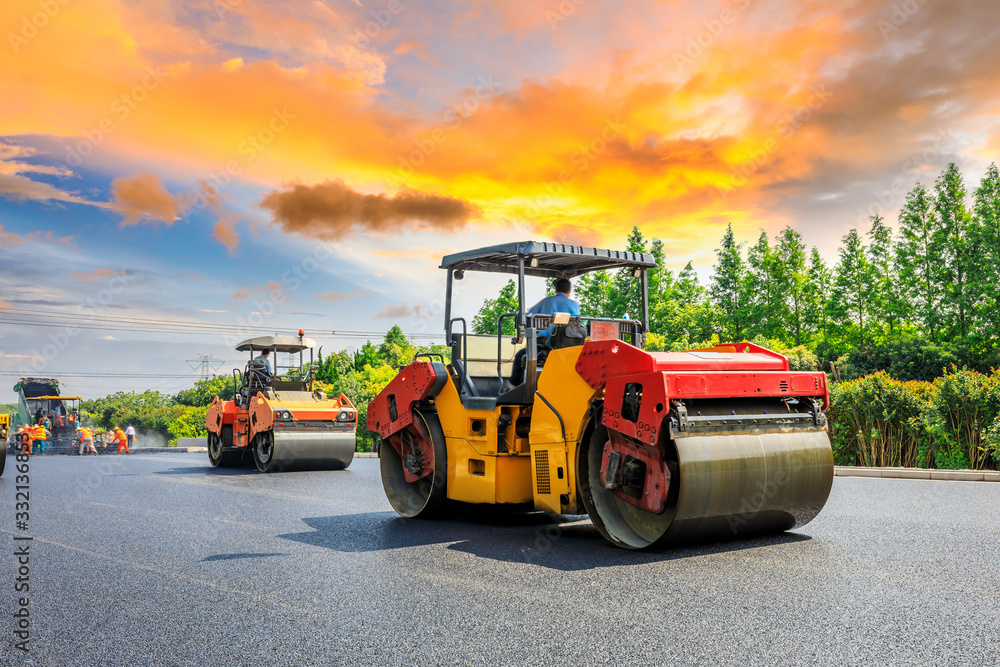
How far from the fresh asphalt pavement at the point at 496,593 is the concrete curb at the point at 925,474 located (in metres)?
3.36

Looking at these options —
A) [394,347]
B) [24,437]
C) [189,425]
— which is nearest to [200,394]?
[189,425]

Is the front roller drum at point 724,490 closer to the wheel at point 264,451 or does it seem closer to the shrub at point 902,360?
the wheel at point 264,451

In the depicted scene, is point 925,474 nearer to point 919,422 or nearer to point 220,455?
point 919,422

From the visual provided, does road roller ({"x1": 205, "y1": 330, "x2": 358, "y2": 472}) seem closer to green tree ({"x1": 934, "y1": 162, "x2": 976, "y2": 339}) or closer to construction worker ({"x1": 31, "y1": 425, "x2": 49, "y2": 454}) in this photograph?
construction worker ({"x1": 31, "y1": 425, "x2": 49, "y2": 454})

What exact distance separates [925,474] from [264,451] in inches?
436

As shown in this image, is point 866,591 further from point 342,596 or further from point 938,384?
point 938,384

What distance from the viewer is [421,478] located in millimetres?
7766

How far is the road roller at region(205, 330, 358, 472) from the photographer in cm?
1398

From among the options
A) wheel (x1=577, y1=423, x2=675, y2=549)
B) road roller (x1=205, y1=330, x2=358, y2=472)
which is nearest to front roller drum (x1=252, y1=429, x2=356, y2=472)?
road roller (x1=205, y1=330, x2=358, y2=472)

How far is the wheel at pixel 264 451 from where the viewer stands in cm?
1420

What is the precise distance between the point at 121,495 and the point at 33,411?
102ft

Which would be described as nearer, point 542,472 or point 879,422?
point 542,472

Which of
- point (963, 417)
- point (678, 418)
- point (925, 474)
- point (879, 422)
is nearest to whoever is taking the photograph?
point (678, 418)

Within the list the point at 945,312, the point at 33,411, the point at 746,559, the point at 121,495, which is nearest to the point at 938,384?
the point at 746,559
